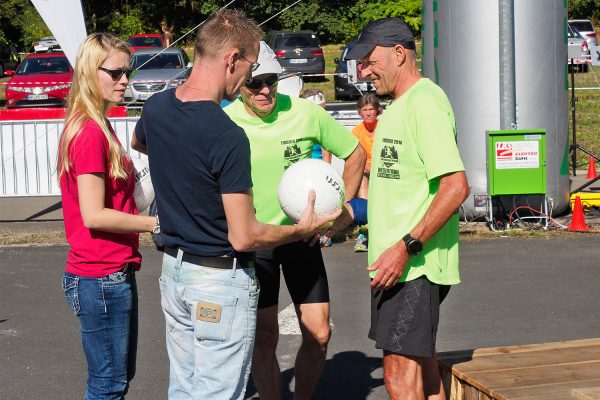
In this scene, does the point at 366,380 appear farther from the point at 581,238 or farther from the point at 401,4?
the point at 401,4

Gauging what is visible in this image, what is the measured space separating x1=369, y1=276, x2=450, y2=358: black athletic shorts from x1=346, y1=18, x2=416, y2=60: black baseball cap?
3.37ft

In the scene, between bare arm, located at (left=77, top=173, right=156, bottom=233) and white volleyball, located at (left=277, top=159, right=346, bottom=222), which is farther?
white volleyball, located at (left=277, top=159, right=346, bottom=222)

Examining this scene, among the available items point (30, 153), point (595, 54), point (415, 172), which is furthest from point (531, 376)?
point (30, 153)

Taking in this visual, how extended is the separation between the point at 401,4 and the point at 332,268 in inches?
1317

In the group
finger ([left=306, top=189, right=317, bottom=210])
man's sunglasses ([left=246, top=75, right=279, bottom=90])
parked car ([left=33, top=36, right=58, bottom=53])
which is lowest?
finger ([left=306, top=189, right=317, bottom=210])

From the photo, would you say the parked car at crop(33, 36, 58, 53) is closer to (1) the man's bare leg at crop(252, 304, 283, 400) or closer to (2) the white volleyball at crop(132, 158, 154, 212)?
(1) the man's bare leg at crop(252, 304, 283, 400)

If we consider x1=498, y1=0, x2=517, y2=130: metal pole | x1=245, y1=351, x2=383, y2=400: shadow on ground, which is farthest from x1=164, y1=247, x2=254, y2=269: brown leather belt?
x1=498, y1=0, x2=517, y2=130: metal pole

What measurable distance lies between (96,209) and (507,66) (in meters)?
7.79

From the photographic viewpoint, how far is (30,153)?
45.1 feet

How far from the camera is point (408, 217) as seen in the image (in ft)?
13.7

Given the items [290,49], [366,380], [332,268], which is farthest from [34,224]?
[290,49]

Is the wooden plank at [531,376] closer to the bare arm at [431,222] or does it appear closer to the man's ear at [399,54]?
the bare arm at [431,222]

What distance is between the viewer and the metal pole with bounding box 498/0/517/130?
35.2 feet

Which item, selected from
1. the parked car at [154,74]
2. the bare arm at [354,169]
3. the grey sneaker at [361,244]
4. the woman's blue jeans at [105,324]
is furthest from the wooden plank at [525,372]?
the parked car at [154,74]
